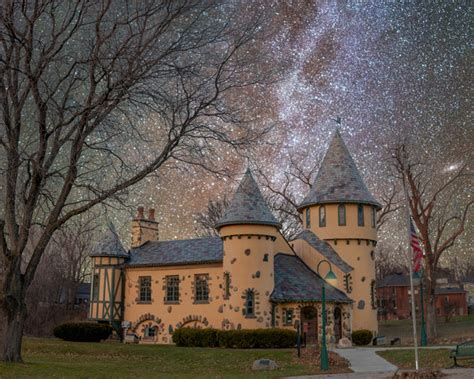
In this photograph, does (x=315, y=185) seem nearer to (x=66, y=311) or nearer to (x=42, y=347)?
(x=42, y=347)

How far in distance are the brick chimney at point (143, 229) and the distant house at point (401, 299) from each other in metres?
45.4

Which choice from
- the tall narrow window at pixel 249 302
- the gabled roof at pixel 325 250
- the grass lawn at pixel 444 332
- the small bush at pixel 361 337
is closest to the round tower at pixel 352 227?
the gabled roof at pixel 325 250

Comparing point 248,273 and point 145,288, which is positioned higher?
point 248,273

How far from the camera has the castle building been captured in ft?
106

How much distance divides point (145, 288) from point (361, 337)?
13.9 meters

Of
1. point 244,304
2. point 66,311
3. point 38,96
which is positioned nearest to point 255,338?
point 244,304

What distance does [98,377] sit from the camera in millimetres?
17219

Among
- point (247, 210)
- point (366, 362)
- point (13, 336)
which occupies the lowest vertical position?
point (366, 362)

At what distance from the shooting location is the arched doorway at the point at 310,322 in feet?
107

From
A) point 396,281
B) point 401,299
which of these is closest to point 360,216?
point 396,281

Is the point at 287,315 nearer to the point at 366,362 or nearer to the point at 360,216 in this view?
the point at 360,216

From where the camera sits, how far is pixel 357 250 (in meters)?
36.2

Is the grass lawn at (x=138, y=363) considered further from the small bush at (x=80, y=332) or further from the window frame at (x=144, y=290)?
the window frame at (x=144, y=290)

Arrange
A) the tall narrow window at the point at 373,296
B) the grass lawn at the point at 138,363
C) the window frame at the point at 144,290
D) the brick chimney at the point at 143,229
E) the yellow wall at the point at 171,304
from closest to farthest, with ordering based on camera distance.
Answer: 1. the grass lawn at the point at 138,363
2. the yellow wall at the point at 171,304
3. the tall narrow window at the point at 373,296
4. the window frame at the point at 144,290
5. the brick chimney at the point at 143,229
